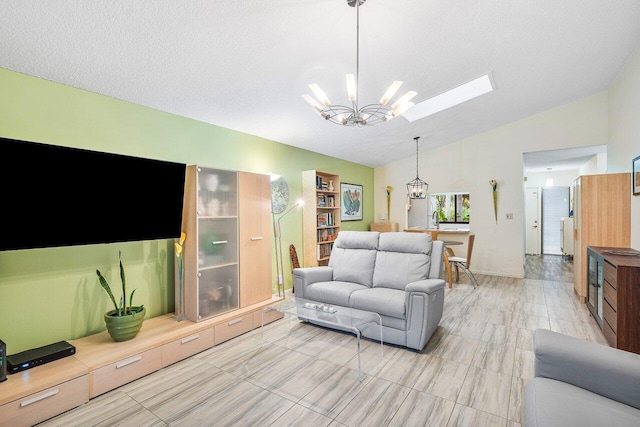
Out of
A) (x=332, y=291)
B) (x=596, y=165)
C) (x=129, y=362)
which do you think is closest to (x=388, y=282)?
(x=332, y=291)

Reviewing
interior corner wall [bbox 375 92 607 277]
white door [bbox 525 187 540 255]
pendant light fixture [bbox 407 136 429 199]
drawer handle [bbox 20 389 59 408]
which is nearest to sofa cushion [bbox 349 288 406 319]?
drawer handle [bbox 20 389 59 408]

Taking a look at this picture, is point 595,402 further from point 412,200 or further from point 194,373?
point 412,200

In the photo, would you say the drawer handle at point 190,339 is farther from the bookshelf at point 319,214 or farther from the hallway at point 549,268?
the hallway at point 549,268

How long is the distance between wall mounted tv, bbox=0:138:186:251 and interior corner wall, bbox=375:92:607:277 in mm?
5583

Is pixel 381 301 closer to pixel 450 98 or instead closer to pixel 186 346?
pixel 186 346

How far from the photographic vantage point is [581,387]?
4.89ft

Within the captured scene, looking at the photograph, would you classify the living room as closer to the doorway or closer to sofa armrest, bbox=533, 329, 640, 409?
sofa armrest, bbox=533, 329, 640, 409

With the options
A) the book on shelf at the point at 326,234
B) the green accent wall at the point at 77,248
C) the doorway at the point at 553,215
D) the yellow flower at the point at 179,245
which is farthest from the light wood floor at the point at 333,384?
the doorway at the point at 553,215

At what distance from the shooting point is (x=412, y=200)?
7531 mm

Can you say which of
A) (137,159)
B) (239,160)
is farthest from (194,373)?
(239,160)

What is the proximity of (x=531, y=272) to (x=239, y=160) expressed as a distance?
6.24 m

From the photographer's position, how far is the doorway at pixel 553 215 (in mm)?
8352

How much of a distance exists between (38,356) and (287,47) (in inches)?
118

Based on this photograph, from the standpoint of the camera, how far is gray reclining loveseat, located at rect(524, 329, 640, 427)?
1.25 meters
